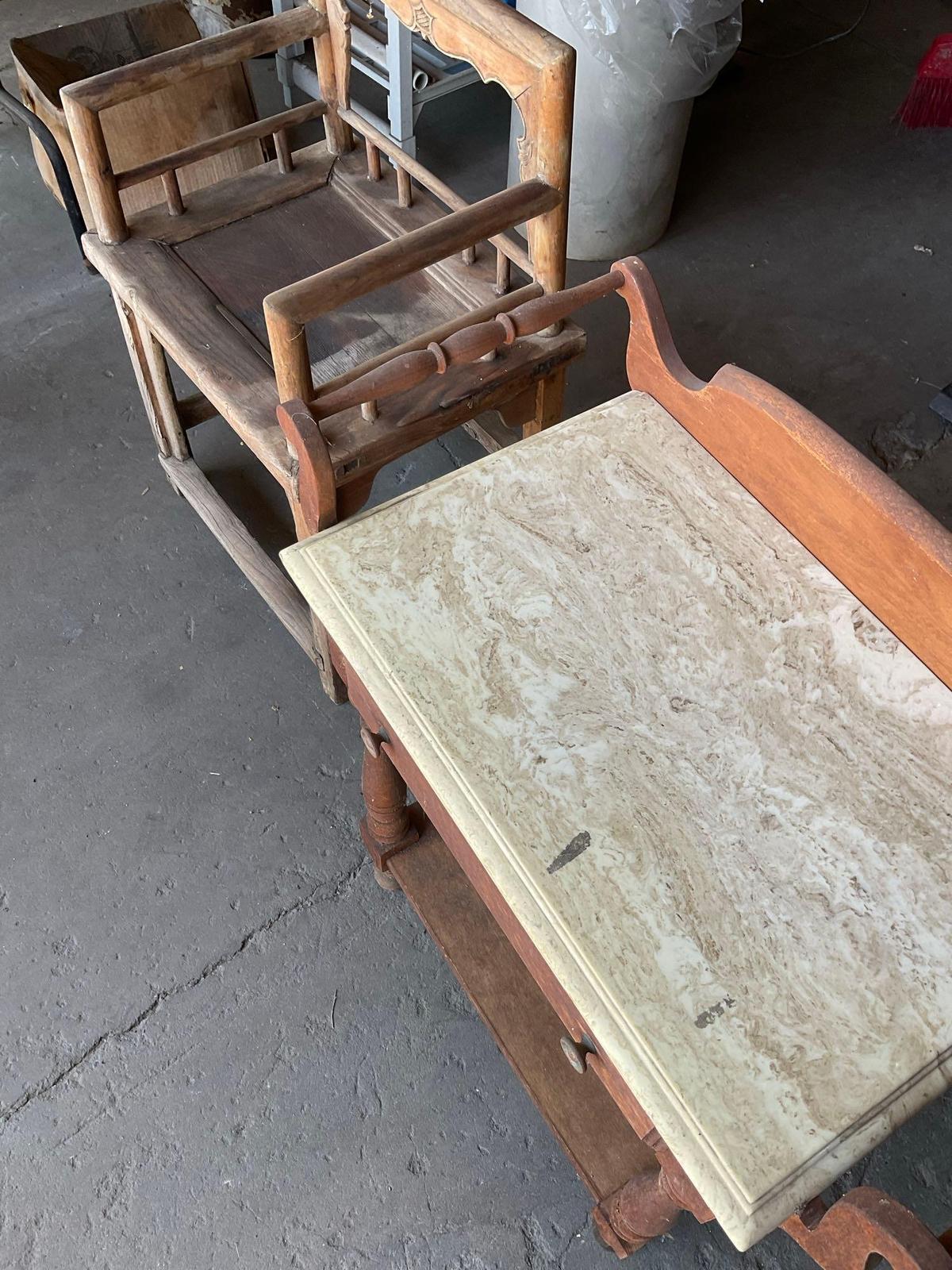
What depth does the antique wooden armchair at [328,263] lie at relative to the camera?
1277mm

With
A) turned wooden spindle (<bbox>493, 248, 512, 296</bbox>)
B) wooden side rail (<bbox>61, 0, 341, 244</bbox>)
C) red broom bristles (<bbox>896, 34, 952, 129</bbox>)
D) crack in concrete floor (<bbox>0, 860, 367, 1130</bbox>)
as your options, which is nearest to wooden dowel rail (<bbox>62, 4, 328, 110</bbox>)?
wooden side rail (<bbox>61, 0, 341, 244</bbox>)

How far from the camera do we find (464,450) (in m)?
2.25

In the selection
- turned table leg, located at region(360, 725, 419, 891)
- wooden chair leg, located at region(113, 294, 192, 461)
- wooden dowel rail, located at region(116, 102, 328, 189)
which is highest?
wooden dowel rail, located at region(116, 102, 328, 189)

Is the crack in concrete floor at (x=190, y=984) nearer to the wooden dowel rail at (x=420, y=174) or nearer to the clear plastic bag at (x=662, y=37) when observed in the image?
the wooden dowel rail at (x=420, y=174)

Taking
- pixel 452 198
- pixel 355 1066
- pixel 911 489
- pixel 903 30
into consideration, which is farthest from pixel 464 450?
pixel 903 30

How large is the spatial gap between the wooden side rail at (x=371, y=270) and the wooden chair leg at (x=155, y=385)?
24.4 inches

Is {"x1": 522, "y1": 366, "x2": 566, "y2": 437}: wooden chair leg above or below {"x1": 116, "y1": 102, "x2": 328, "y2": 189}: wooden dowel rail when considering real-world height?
below

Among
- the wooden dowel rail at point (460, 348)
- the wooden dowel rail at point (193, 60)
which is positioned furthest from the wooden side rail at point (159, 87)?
the wooden dowel rail at point (460, 348)

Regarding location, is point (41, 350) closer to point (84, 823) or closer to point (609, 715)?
point (84, 823)

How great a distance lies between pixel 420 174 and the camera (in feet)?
5.41

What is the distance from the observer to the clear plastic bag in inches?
83.2

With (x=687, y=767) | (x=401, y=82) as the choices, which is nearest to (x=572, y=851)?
(x=687, y=767)

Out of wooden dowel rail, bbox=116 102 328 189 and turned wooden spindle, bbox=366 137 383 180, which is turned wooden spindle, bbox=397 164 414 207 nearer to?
turned wooden spindle, bbox=366 137 383 180

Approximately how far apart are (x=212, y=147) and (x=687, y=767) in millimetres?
1324
